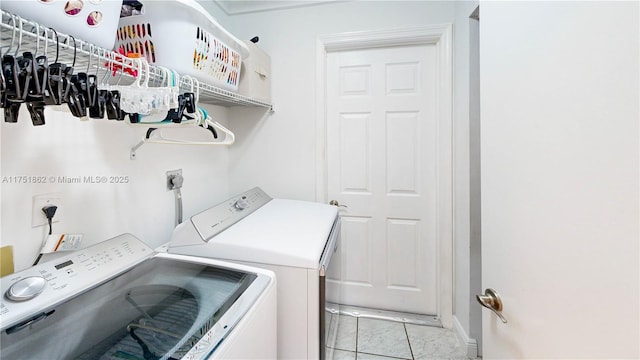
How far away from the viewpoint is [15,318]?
2.36ft

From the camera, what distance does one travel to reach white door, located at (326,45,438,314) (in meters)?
2.15

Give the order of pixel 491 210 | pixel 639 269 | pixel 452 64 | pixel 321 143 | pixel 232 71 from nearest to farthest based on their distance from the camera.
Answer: pixel 639 269 < pixel 491 210 < pixel 232 71 < pixel 452 64 < pixel 321 143

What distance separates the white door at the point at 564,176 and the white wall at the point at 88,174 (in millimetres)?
1555

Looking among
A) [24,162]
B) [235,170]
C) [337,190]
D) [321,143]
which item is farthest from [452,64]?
[24,162]

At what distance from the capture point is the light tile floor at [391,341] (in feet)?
6.00

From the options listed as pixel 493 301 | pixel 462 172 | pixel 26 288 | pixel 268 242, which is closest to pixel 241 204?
pixel 268 242

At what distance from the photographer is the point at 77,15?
69cm

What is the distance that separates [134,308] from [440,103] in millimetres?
2151

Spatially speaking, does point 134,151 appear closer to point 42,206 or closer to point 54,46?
point 42,206

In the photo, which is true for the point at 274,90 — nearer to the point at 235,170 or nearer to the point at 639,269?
the point at 235,170

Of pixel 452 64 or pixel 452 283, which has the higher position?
pixel 452 64

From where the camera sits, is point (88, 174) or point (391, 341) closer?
point (88, 174)

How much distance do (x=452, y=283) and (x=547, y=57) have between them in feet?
Answer: 6.27

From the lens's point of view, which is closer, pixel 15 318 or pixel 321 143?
pixel 15 318
